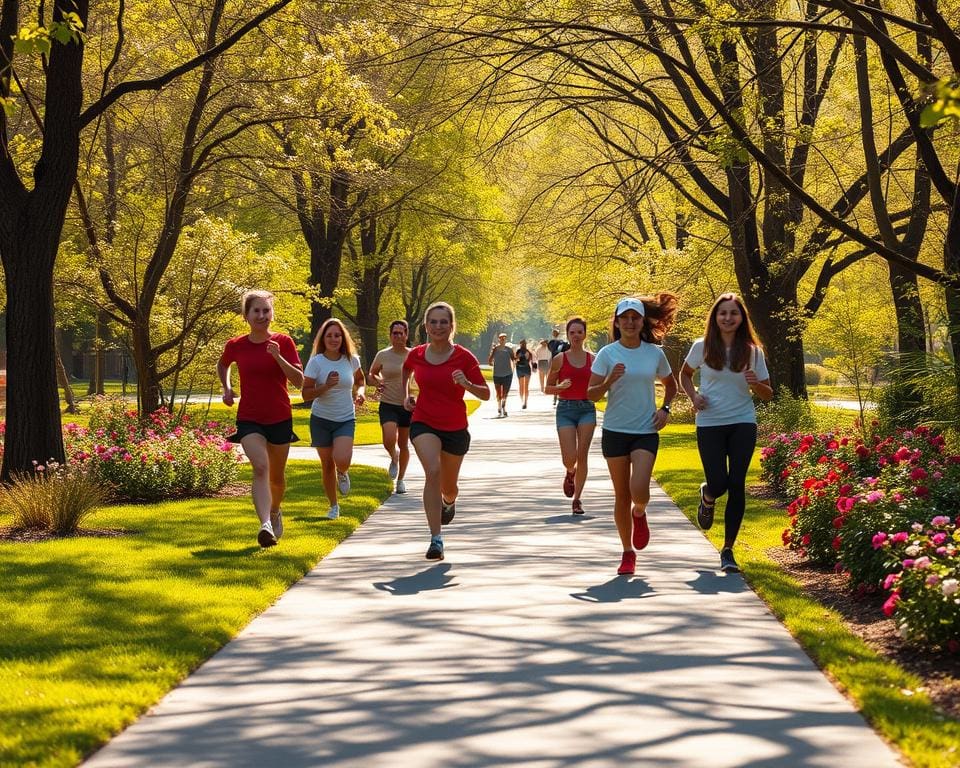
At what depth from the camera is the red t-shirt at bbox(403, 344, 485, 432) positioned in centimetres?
1079

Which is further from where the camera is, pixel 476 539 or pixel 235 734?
pixel 476 539

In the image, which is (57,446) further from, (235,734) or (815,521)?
(235,734)

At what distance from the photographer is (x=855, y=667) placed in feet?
21.8

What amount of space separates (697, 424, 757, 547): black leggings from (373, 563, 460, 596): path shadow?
2087mm

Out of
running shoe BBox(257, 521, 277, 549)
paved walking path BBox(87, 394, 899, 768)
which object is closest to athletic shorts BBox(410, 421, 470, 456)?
paved walking path BBox(87, 394, 899, 768)

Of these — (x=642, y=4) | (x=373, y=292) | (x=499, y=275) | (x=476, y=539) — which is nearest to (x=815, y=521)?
(x=476, y=539)

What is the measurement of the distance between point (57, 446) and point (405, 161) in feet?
79.7

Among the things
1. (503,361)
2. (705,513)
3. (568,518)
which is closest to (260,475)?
(705,513)

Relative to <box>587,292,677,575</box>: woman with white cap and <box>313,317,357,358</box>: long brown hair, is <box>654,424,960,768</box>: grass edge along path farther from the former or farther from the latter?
<box>313,317,357,358</box>: long brown hair

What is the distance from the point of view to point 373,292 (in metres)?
46.4

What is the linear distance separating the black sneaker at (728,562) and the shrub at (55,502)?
245 inches

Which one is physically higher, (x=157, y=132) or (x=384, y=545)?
(x=157, y=132)

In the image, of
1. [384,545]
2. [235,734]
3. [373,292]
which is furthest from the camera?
[373,292]

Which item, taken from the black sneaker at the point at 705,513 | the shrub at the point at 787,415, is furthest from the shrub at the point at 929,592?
the shrub at the point at 787,415
